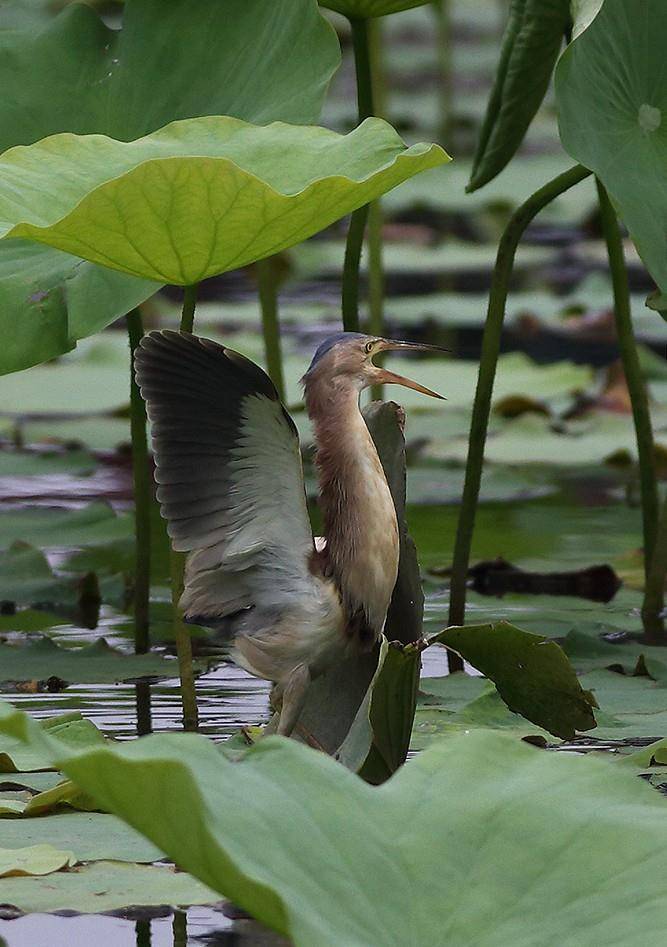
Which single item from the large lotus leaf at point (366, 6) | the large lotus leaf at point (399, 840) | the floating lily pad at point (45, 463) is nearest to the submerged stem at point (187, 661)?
the large lotus leaf at point (366, 6)

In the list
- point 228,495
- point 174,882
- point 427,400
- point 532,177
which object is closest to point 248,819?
point 174,882

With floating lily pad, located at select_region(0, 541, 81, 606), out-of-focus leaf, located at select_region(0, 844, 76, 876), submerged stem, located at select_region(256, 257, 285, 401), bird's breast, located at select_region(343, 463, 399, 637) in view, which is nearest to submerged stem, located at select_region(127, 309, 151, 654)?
floating lily pad, located at select_region(0, 541, 81, 606)

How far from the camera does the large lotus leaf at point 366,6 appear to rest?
3.05 metres

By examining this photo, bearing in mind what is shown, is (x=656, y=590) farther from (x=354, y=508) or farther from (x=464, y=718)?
(x=354, y=508)

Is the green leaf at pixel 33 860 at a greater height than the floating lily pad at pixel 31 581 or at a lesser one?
greater

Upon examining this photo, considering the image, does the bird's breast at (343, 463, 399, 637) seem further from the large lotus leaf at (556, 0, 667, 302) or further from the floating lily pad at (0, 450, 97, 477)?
the floating lily pad at (0, 450, 97, 477)

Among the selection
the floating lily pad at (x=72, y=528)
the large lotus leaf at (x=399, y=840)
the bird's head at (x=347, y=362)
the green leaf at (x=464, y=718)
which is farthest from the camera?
the floating lily pad at (x=72, y=528)

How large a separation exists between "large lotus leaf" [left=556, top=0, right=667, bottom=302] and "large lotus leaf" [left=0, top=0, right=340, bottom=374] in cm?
39

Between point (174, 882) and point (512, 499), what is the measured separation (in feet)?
8.94

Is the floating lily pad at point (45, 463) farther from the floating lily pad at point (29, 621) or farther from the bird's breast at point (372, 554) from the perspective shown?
the bird's breast at point (372, 554)

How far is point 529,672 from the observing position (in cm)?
229

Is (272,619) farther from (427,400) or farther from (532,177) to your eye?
(532,177)

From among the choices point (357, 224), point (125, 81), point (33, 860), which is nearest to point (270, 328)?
point (357, 224)

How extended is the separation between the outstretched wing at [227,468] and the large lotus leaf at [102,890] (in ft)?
1.64
